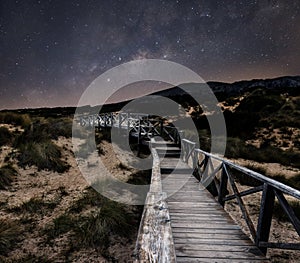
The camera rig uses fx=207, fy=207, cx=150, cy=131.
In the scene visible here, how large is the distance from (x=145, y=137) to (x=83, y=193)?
23.5 feet

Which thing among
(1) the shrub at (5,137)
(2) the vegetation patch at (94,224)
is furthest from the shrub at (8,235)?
(1) the shrub at (5,137)

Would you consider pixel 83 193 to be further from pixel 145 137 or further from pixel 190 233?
pixel 145 137

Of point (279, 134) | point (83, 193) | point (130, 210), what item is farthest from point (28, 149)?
point (279, 134)

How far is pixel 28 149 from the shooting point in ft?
29.7

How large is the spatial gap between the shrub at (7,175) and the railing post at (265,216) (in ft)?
24.3

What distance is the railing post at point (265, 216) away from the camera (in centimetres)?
282

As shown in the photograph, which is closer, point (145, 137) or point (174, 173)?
point (174, 173)

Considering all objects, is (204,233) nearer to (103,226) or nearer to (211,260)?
(211,260)

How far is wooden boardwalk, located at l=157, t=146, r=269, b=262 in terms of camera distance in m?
2.62

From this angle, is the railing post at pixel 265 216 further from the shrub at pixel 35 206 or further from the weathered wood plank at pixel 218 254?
the shrub at pixel 35 206

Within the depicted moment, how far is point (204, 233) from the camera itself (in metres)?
3.18

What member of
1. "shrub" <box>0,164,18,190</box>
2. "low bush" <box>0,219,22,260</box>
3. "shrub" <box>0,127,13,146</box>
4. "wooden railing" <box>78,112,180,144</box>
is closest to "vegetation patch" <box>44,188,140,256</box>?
"low bush" <box>0,219,22,260</box>

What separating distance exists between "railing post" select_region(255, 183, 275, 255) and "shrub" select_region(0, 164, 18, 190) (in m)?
7.40

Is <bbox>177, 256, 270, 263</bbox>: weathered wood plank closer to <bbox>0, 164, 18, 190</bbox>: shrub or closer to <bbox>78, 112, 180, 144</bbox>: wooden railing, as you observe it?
<bbox>0, 164, 18, 190</bbox>: shrub
